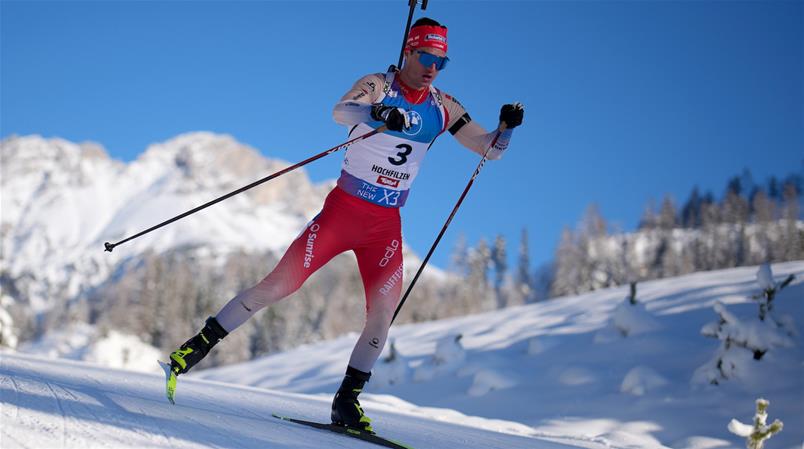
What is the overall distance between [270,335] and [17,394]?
56.5 m

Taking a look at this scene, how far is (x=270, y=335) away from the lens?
2297 inches

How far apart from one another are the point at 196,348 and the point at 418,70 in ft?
7.07

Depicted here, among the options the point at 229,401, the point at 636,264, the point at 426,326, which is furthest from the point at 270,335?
the point at 229,401

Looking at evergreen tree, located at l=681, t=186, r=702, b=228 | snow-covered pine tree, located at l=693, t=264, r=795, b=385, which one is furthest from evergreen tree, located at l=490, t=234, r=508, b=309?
snow-covered pine tree, located at l=693, t=264, r=795, b=385

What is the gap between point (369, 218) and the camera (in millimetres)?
4375

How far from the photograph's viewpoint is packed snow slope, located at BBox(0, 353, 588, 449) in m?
2.44

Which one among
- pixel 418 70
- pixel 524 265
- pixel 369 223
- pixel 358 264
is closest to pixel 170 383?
pixel 358 264

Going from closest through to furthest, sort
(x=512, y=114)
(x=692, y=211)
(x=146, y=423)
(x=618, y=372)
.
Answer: (x=146, y=423)
(x=512, y=114)
(x=618, y=372)
(x=692, y=211)

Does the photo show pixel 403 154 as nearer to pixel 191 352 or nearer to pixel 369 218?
pixel 369 218

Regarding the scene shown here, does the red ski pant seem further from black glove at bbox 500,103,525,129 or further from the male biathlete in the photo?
black glove at bbox 500,103,525,129

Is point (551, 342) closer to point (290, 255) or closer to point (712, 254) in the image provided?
point (290, 255)

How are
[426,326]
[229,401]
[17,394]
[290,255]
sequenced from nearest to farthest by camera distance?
[17,394], [290,255], [229,401], [426,326]

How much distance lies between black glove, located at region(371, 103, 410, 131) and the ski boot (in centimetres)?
155

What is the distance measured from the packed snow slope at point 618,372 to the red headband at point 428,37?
3.61 metres
